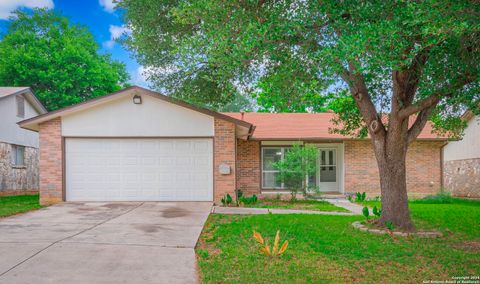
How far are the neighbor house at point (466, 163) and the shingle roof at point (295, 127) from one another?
1.78m

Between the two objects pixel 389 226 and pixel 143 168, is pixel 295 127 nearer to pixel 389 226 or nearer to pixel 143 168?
pixel 143 168

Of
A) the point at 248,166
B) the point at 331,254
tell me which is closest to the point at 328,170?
the point at 248,166

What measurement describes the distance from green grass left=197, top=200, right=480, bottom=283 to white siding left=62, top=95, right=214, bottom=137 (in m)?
4.38

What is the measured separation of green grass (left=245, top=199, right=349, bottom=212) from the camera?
520 inches

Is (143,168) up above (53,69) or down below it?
below

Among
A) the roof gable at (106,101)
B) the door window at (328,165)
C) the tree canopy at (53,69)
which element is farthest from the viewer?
the tree canopy at (53,69)

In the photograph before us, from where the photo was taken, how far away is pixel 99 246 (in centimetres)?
675

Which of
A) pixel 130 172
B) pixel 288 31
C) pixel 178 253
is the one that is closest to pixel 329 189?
pixel 130 172

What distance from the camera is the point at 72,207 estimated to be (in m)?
12.0

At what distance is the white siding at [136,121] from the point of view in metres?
13.5

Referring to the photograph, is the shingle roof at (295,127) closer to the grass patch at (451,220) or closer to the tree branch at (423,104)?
the grass patch at (451,220)

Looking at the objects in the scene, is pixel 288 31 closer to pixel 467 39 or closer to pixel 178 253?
pixel 467 39

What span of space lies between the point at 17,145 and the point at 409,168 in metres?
18.6

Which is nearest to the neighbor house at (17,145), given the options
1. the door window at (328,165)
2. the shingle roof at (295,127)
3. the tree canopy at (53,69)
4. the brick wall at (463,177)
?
the tree canopy at (53,69)
